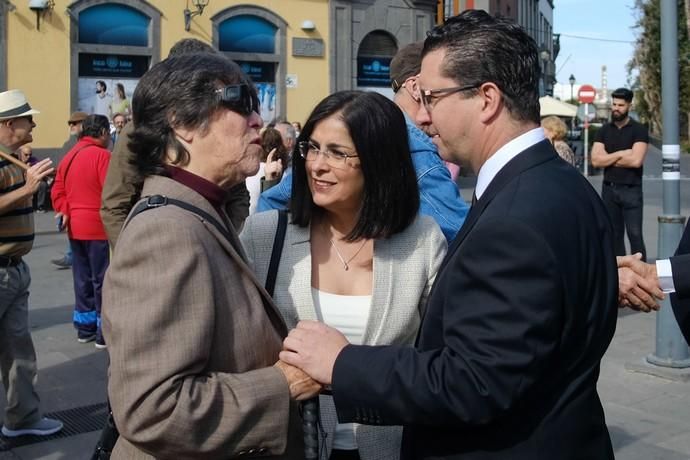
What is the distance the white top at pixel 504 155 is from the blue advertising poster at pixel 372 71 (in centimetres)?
2181

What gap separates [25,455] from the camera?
5.11 metres

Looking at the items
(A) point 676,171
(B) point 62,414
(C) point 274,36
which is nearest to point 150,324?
(B) point 62,414

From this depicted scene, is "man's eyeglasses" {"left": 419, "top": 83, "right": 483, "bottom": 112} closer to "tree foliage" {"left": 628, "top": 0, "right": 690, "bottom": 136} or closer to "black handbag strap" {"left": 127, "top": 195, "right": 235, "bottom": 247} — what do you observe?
"black handbag strap" {"left": 127, "top": 195, "right": 235, "bottom": 247}

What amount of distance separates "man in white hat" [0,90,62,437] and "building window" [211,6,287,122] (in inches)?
637

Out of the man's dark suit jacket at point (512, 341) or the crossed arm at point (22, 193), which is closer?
the man's dark suit jacket at point (512, 341)

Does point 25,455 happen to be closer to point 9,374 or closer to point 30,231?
point 9,374

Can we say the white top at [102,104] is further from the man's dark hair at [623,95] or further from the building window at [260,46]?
the man's dark hair at [623,95]

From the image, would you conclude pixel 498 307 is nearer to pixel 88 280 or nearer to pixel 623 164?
pixel 88 280

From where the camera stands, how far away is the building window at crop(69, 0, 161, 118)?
19.1 m

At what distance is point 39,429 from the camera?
212 inches

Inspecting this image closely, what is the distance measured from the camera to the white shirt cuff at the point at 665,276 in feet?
9.60

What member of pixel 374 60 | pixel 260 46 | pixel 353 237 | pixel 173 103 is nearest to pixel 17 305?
pixel 353 237

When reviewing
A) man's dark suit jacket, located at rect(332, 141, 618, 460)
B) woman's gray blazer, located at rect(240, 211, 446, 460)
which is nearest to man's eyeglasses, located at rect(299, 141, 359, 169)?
woman's gray blazer, located at rect(240, 211, 446, 460)

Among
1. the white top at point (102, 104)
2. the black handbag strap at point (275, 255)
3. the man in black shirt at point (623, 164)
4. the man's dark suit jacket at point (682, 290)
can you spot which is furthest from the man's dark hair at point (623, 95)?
the white top at point (102, 104)
